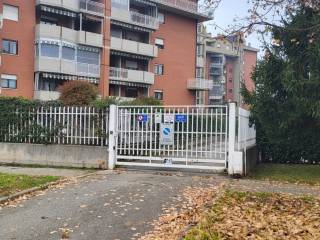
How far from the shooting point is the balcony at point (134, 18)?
147 ft

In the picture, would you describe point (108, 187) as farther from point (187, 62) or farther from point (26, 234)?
point (187, 62)

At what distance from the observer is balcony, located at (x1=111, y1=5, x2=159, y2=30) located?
44.9m

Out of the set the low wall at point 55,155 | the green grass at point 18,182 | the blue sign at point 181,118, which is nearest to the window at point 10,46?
the low wall at point 55,155

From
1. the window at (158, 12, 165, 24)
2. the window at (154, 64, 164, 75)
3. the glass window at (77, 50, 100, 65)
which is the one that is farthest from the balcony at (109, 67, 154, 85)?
the window at (158, 12, 165, 24)

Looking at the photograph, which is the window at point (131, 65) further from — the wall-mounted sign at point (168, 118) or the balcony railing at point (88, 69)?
the wall-mounted sign at point (168, 118)

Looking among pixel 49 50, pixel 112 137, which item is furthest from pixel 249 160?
pixel 49 50

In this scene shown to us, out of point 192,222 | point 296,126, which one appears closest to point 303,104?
point 296,126

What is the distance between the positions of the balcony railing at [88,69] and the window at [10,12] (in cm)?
644

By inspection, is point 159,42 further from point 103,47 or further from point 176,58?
point 103,47

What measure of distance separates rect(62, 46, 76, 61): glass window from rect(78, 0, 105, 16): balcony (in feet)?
12.0

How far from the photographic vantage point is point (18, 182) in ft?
38.1

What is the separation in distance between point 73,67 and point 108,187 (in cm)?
3075

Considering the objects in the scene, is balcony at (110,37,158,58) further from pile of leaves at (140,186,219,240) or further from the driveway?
pile of leaves at (140,186,219,240)

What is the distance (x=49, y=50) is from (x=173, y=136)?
28.0m
